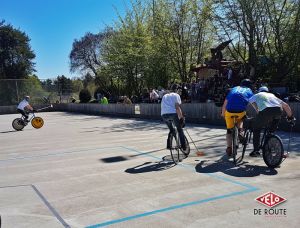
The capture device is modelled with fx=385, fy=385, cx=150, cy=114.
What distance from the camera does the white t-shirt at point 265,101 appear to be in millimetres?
8000

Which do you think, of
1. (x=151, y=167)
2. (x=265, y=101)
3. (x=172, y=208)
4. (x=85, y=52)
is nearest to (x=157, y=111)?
(x=151, y=167)

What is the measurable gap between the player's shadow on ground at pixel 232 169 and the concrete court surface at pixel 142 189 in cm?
2

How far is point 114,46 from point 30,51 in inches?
1572

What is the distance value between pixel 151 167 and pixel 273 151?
8.61 ft

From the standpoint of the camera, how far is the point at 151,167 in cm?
858

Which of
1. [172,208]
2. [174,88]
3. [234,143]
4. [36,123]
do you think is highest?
[174,88]

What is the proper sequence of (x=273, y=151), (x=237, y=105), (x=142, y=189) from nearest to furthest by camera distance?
1. (x=142, y=189)
2. (x=273, y=151)
3. (x=237, y=105)

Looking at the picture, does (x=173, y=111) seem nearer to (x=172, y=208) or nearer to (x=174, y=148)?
(x=174, y=148)

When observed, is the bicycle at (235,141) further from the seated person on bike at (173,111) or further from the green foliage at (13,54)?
the green foliage at (13,54)

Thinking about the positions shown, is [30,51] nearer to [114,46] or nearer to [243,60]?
[114,46]

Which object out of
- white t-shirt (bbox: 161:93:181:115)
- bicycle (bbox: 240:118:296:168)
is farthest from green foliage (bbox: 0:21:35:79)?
bicycle (bbox: 240:118:296:168)

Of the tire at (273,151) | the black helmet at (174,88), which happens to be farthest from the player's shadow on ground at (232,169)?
the black helmet at (174,88)

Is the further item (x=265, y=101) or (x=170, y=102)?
(x=170, y=102)

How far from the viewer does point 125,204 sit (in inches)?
231
